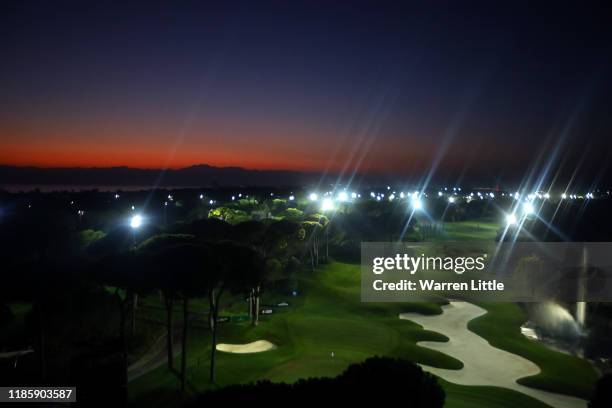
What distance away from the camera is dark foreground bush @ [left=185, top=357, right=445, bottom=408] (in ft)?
34.8

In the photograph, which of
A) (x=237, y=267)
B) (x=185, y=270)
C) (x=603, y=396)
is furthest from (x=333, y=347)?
(x=603, y=396)

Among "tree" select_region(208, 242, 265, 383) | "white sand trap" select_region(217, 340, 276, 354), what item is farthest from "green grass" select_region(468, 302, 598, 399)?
"tree" select_region(208, 242, 265, 383)

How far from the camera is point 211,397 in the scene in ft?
34.6

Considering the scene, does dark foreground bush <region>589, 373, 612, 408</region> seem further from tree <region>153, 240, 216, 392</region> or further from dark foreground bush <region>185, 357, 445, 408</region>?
tree <region>153, 240, 216, 392</region>

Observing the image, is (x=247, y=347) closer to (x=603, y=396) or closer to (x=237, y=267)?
(x=237, y=267)

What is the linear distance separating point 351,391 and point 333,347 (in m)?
18.8

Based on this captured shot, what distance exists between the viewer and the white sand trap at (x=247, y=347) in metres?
28.8

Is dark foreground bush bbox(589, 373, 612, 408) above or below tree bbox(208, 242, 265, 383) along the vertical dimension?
below

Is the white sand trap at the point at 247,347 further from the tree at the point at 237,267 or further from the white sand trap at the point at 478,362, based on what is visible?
the white sand trap at the point at 478,362

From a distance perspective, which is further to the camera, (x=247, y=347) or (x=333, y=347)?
(x=247, y=347)

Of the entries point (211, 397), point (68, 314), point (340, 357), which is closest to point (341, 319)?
point (340, 357)

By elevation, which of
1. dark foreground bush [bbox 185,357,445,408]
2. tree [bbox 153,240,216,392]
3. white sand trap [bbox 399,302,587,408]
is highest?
tree [bbox 153,240,216,392]

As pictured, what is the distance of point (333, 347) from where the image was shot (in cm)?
2933

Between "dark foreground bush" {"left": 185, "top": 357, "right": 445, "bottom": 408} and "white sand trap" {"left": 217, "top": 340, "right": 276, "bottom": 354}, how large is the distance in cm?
1807
